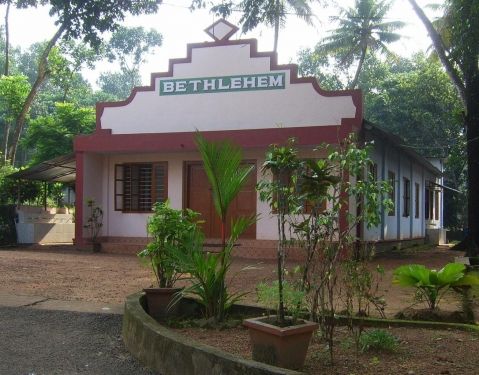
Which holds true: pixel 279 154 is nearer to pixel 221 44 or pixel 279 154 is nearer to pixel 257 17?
pixel 257 17

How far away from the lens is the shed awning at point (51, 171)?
14.9 m

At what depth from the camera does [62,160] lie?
49.6 feet

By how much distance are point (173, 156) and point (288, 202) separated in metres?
10.2

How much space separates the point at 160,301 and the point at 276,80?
28.8ft

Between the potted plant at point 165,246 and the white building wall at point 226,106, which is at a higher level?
the white building wall at point 226,106

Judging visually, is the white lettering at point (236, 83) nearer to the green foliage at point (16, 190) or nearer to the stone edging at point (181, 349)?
the green foliage at point (16, 190)

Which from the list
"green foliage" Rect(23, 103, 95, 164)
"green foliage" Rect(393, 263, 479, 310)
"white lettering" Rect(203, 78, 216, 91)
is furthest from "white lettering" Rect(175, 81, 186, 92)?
"green foliage" Rect(393, 263, 479, 310)

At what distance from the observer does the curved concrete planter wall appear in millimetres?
3453

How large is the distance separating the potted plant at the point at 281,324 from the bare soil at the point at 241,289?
0.24 m

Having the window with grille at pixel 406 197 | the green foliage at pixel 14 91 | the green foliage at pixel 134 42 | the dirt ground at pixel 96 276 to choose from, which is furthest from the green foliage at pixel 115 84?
the dirt ground at pixel 96 276

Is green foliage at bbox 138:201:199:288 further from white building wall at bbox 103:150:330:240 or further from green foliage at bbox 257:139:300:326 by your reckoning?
white building wall at bbox 103:150:330:240

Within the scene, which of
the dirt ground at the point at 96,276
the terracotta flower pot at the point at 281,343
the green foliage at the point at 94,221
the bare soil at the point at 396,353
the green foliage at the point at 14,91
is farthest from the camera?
the green foliage at the point at 14,91

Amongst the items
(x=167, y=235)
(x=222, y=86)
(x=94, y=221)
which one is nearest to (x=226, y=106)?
(x=222, y=86)

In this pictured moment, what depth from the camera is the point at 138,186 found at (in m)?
14.7
